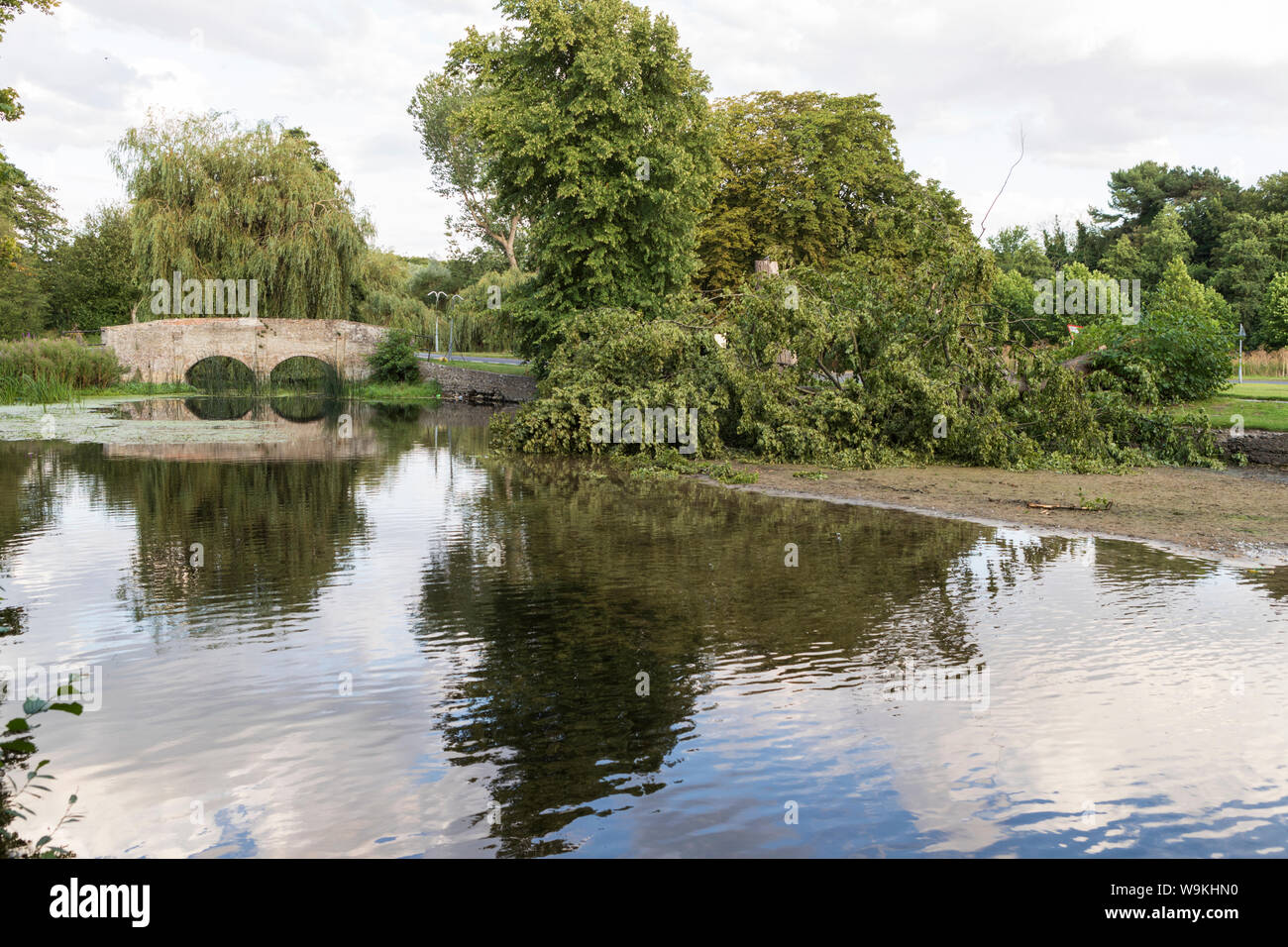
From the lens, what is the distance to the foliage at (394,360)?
159ft

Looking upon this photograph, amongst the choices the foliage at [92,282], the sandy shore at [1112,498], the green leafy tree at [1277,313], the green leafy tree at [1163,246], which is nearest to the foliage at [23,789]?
the sandy shore at [1112,498]

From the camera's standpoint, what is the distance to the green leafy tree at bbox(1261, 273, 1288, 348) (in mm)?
48812

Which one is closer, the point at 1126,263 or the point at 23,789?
the point at 23,789

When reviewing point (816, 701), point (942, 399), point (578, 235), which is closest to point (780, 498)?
point (942, 399)

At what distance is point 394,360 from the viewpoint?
1925 inches

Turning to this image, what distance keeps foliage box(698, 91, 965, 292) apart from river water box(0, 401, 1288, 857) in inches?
1250

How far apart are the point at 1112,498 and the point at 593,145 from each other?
20.0 m

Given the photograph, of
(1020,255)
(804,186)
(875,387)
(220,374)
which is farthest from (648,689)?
(1020,255)

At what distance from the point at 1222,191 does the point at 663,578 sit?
72.1 metres

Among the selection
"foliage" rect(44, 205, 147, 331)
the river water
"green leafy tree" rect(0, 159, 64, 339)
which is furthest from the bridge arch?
the river water

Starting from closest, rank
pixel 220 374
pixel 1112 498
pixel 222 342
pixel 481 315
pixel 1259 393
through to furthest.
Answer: pixel 1112 498 < pixel 1259 393 < pixel 222 342 < pixel 481 315 < pixel 220 374

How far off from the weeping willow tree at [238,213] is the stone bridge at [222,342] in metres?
0.89

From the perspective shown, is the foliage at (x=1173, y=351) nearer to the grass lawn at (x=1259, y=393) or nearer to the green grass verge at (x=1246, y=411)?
the green grass verge at (x=1246, y=411)

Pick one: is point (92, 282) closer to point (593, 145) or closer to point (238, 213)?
point (238, 213)
